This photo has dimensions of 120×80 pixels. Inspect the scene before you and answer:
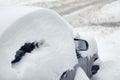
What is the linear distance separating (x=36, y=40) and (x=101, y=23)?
8.42 metres

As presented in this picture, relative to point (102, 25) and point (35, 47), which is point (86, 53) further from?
point (102, 25)

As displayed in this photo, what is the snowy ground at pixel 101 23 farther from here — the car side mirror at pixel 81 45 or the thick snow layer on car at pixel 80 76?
the thick snow layer on car at pixel 80 76

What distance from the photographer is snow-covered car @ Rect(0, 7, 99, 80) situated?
4402 mm

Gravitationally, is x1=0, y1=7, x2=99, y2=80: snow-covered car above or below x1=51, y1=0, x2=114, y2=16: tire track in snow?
below

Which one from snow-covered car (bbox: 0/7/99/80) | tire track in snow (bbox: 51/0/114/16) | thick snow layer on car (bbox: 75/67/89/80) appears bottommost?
thick snow layer on car (bbox: 75/67/89/80)

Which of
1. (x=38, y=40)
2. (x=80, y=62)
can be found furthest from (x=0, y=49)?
(x=80, y=62)

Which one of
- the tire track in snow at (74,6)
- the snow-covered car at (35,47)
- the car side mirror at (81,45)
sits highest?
the tire track in snow at (74,6)

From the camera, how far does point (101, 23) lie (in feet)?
43.0

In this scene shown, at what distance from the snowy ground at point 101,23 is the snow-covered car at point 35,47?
2115 millimetres

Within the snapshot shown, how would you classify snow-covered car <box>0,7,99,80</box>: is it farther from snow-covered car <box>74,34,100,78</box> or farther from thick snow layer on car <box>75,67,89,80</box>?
snow-covered car <box>74,34,100,78</box>

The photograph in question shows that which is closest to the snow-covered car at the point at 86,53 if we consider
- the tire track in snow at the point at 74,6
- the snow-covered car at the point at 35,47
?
the snow-covered car at the point at 35,47

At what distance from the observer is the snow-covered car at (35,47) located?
14.4 feet

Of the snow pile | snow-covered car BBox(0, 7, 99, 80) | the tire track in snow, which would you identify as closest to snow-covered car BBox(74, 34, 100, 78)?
snow-covered car BBox(0, 7, 99, 80)

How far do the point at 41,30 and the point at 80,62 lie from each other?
4.06 ft
